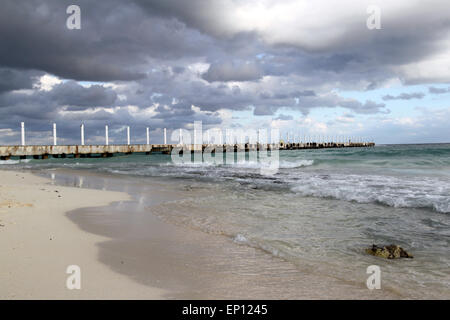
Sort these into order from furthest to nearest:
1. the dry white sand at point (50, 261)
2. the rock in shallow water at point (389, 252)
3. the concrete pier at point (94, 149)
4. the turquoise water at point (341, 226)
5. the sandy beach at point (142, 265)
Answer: the concrete pier at point (94, 149) < the rock in shallow water at point (389, 252) < the turquoise water at point (341, 226) < the sandy beach at point (142, 265) < the dry white sand at point (50, 261)

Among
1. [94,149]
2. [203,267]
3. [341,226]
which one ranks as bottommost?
[341,226]

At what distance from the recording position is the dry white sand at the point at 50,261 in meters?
2.94

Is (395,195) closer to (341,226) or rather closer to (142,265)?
(341,226)

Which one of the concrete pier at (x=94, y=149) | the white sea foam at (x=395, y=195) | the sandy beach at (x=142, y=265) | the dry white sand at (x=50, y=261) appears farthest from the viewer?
the concrete pier at (x=94, y=149)

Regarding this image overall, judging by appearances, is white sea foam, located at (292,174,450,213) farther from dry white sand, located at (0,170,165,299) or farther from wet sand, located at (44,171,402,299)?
dry white sand, located at (0,170,165,299)

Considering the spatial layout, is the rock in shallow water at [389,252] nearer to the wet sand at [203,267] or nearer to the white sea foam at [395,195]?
the wet sand at [203,267]

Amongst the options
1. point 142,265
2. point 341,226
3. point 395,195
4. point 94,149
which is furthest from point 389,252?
point 94,149

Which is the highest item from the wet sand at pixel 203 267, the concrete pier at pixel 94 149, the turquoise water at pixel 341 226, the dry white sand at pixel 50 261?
the concrete pier at pixel 94 149

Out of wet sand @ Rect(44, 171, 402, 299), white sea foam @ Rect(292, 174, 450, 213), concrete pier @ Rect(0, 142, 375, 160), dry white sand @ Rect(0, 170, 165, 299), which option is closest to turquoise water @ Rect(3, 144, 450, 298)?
white sea foam @ Rect(292, 174, 450, 213)

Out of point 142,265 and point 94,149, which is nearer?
point 142,265

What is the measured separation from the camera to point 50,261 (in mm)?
3787

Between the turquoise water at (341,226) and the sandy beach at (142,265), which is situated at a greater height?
the sandy beach at (142,265)

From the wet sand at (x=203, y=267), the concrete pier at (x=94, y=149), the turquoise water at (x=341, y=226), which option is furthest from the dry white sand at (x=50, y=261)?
the concrete pier at (x=94, y=149)
